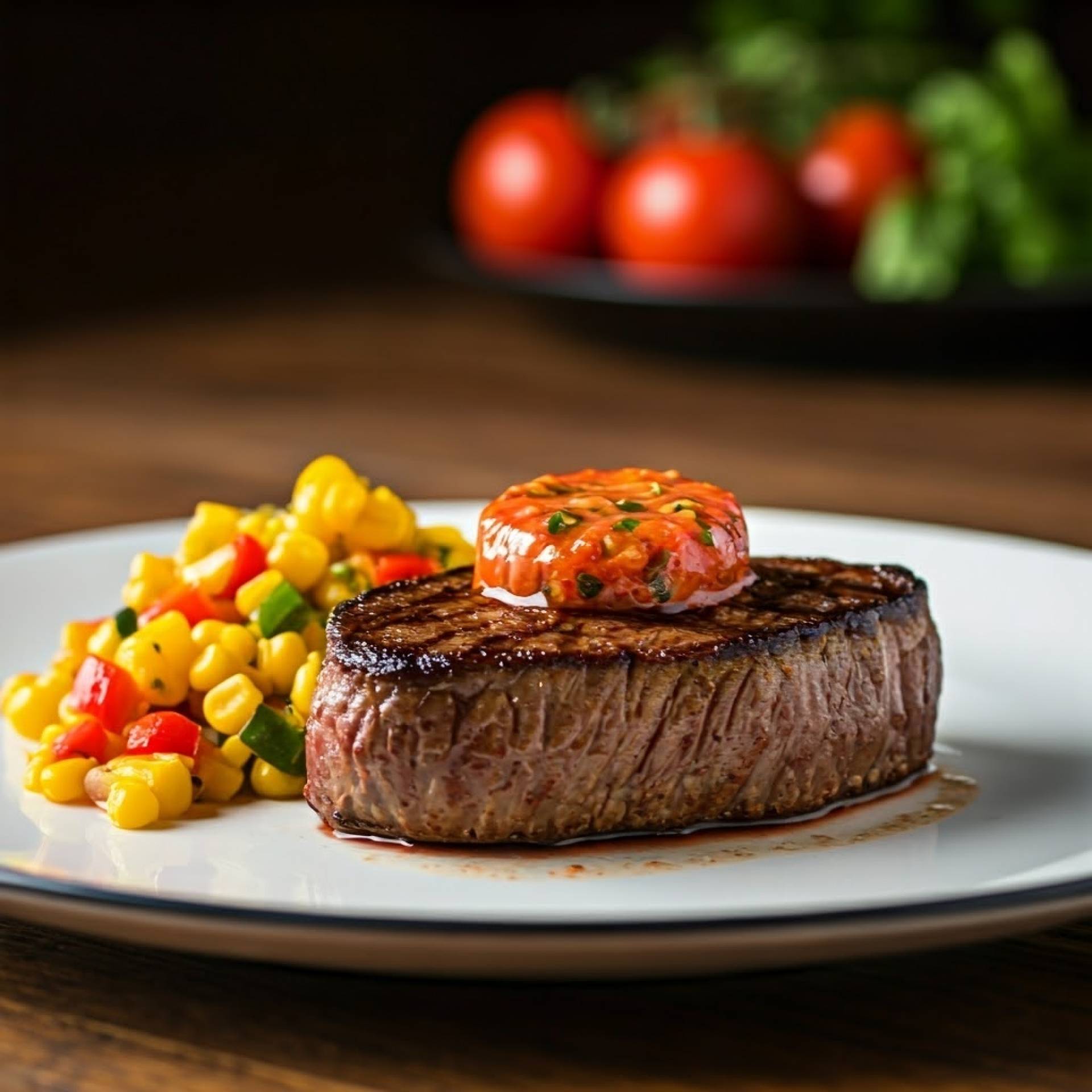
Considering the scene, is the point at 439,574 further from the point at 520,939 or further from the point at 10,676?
the point at 520,939

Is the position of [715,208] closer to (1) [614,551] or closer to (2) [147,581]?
(2) [147,581]

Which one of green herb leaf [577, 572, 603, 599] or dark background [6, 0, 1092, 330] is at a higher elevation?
dark background [6, 0, 1092, 330]

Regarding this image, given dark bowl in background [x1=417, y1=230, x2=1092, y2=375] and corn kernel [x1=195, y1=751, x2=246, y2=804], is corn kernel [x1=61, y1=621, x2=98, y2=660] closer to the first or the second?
corn kernel [x1=195, y1=751, x2=246, y2=804]

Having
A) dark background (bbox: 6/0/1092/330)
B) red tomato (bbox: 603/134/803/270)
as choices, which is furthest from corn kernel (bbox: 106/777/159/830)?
dark background (bbox: 6/0/1092/330)

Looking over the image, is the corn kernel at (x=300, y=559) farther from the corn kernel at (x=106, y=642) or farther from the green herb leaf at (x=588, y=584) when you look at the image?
the green herb leaf at (x=588, y=584)

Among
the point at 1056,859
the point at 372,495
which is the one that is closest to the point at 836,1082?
the point at 1056,859

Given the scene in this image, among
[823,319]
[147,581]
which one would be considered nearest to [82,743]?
[147,581]
